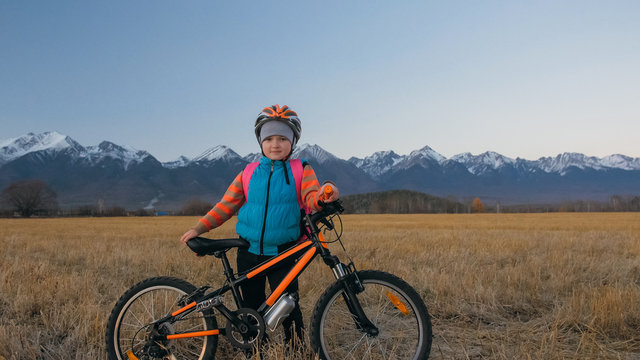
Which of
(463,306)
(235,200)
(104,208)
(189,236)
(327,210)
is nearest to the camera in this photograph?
(327,210)

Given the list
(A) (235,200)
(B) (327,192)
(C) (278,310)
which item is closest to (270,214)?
(A) (235,200)

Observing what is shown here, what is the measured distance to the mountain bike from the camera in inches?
118

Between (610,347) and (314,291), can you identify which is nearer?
(610,347)

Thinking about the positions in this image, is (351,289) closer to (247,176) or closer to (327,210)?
(327,210)

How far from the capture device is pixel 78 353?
3.49 meters

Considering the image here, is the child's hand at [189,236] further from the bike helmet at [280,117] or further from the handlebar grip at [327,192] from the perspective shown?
the handlebar grip at [327,192]

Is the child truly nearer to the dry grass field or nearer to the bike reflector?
the dry grass field

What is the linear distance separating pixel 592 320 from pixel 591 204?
147029 mm

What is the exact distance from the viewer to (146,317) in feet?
11.0

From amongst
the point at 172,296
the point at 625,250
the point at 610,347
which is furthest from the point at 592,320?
the point at 625,250

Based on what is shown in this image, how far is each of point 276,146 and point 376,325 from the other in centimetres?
172

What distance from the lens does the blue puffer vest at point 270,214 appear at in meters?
3.32

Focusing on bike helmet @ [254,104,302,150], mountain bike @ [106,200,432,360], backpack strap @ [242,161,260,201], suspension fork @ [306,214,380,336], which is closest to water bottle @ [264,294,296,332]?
mountain bike @ [106,200,432,360]

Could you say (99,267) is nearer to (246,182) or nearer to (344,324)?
(246,182)
